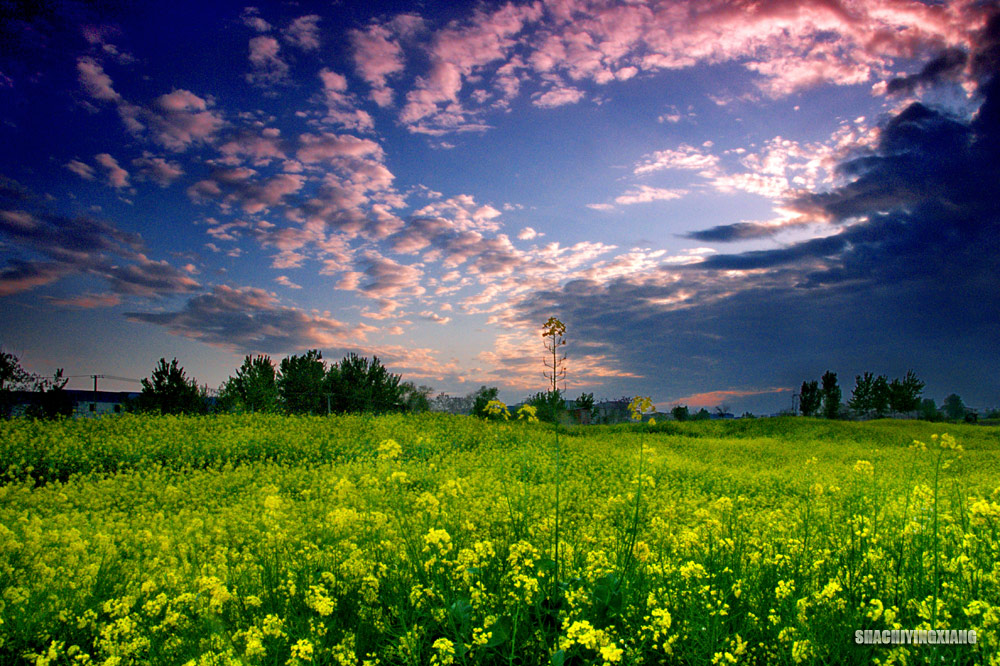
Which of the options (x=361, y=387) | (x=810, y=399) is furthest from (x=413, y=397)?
(x=810, y=399)

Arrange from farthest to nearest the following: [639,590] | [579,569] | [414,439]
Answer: [414,439]
[579,569]
[639,590]

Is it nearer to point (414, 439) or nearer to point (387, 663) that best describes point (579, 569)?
point (387, 663)

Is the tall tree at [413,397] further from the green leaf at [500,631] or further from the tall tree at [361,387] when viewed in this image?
the green leaf at [500,631]

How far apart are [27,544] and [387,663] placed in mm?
4721

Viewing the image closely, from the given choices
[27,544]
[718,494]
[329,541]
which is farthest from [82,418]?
[718,494]

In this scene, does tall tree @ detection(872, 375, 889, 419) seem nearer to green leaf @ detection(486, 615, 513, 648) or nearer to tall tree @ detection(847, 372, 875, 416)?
tall tree @ detection(847, 372, 875, 416)

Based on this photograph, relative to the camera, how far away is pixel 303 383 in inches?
1550

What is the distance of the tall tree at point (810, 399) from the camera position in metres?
52.9

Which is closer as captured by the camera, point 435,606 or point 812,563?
point 435,606

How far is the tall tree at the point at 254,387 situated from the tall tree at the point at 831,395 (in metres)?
48.6

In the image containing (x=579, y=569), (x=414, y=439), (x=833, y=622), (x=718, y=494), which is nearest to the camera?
(x=833, y=622)

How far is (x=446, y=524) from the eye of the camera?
5.95 m

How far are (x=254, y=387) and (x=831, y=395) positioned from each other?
51.2m

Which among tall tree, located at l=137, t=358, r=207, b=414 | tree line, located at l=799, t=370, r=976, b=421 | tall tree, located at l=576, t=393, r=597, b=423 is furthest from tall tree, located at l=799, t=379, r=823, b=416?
tall tree, located at l=137, t=358, r=207, b=414
